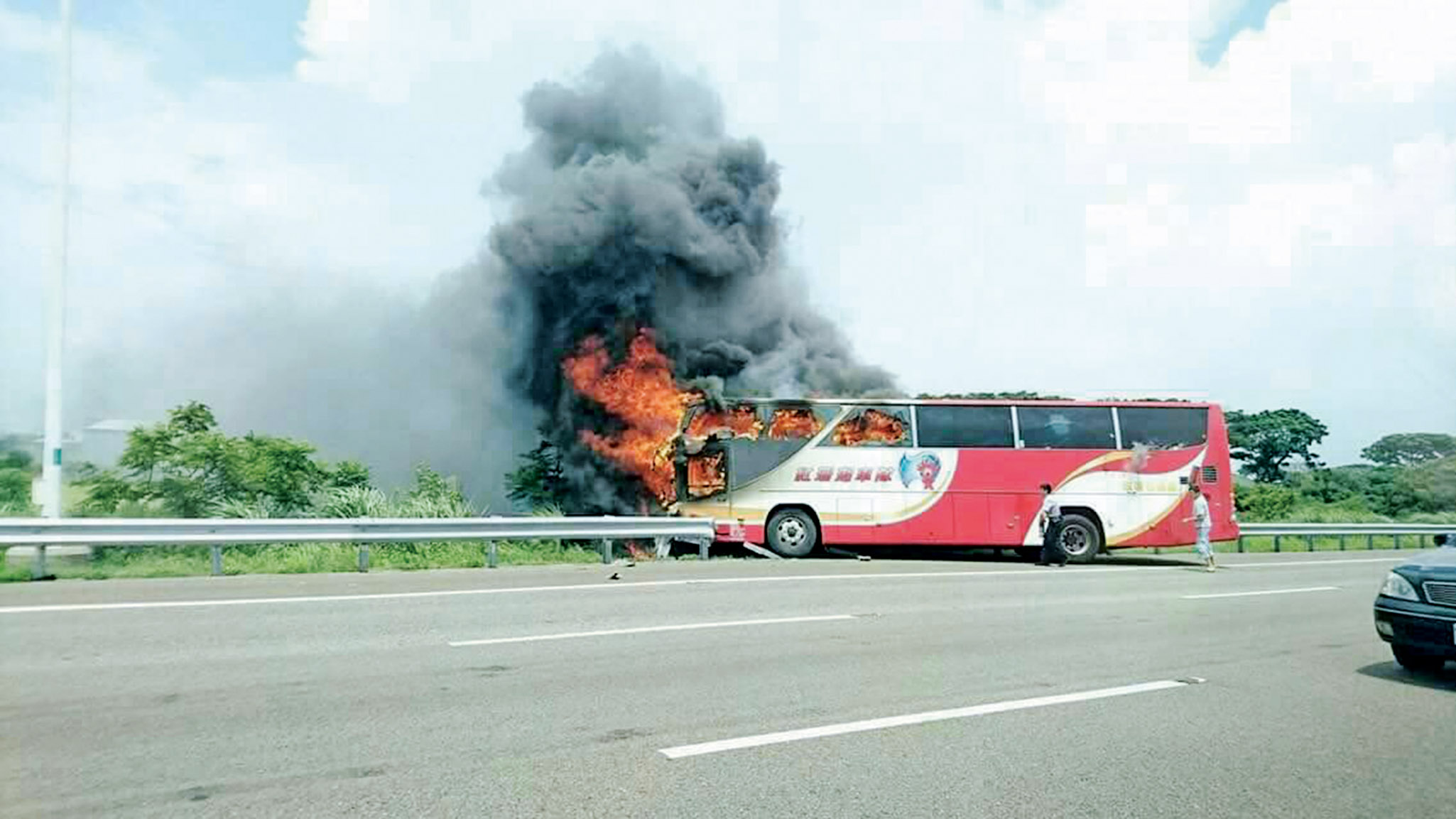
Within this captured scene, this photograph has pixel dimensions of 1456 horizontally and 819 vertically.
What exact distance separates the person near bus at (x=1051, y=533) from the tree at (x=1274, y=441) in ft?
104

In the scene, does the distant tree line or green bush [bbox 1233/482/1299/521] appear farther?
green bush [bbox 1233/482/1299/521]

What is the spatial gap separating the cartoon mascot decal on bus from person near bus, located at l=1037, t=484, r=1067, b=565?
2023mm

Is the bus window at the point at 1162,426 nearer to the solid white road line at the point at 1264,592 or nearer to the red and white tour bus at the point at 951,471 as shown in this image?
the red and white tour bus at the point at 951,471

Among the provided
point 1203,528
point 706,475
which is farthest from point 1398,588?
point 706,475

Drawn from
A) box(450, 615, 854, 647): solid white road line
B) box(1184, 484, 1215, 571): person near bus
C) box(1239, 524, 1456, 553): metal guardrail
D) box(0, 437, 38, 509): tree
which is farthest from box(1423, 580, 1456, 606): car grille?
box(1239, 524, 1456, 553): metal guardrail

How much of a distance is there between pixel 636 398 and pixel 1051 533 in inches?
428

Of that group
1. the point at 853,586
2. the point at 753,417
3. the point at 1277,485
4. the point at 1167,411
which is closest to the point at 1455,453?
the point at 1277,485

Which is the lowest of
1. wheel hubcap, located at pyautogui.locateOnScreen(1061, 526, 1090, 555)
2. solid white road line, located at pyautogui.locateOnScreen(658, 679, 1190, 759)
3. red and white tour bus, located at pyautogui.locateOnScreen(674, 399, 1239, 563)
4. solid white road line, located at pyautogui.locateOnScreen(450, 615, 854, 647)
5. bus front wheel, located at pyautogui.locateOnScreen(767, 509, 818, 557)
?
solid white road line, located at pyautogui.locateOnScreen(658, 679, 1190, 759)

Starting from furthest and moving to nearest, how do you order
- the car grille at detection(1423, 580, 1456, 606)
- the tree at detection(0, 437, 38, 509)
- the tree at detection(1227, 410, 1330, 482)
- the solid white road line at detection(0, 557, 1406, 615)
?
1. the tree at detection(1227, 410, 1330, 482)
2. the tree at detection(0, 437, 38, 509)
3. the solid white road line at detection(0, 557, 1406, 615)
4. the car grille at detection(1423, 580, 1456, 606)

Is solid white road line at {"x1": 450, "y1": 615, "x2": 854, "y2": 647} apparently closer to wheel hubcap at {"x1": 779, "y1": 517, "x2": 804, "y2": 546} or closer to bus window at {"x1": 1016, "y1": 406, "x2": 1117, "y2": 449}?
wheel hubcap at {"x1": 779, "y1": 517, "x2": 804, "y2": 546}

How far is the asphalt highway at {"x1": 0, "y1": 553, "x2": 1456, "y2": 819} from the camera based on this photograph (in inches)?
189

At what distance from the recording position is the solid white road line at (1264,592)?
1373 cm

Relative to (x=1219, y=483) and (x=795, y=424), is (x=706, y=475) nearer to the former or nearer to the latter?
(x=795, y=424)

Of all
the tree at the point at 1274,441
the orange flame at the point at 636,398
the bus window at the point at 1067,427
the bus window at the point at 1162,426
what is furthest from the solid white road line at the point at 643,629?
the tree at the point at 1274,441
